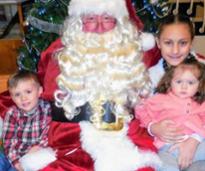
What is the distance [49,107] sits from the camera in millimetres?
1828

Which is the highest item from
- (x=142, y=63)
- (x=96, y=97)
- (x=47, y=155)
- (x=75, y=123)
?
(x=142, y=63)

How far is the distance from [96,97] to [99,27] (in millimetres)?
321

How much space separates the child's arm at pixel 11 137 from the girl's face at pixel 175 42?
795 mm

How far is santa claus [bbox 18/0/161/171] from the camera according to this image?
5.34 ft

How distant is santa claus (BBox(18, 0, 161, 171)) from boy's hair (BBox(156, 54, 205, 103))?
8cm

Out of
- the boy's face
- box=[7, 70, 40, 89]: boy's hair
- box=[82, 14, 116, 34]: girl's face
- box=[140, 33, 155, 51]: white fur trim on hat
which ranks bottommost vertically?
the boy's face

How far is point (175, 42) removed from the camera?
68.5 inches

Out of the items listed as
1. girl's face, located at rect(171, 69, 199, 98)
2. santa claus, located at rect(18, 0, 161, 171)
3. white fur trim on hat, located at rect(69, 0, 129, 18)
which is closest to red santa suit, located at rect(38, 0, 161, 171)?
santa claus, located at rect(18, 0, 161, 171)

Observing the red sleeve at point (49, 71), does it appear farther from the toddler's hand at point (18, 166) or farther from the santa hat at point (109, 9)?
the toddler's hand at point (18, 166)

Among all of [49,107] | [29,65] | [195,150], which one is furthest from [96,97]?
[29,65]

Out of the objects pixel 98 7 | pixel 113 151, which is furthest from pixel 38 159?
pixel 98 7

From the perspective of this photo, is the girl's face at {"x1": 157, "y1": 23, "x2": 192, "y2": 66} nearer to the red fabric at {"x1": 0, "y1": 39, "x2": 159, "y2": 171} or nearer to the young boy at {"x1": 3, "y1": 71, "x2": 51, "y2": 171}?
the red fabric at {"x1": 0, "y1": 39, "x2": 159, "y2": 171}

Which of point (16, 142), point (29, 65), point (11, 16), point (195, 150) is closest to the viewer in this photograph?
point (195, 150)

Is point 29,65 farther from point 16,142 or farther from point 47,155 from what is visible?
point 47,155
